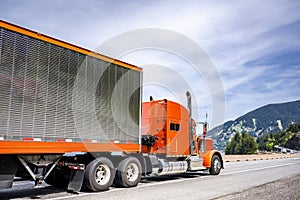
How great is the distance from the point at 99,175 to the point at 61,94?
115 inches

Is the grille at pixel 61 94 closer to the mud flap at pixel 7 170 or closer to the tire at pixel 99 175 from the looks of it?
the mud flap at pixel 7 170

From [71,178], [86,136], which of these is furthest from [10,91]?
[71,178]

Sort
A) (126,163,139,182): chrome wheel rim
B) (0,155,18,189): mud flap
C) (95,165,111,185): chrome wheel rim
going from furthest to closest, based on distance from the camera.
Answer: (126,163,139,182): chrome wheel rim
(95,165,111,185): chrome wheel rim
(0,155,18,189): mud flap

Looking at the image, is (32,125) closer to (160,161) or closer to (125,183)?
(125,183)

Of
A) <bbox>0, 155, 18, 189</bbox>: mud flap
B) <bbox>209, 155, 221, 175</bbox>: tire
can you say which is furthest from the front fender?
<bbox>0, 155, 18, 189</bbox>: mud flap

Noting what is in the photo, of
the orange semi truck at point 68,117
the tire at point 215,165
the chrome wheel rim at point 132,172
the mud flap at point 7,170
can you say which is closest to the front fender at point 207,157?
the tire at point 215,165

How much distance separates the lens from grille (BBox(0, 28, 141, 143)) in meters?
7.22

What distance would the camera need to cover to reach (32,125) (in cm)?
761

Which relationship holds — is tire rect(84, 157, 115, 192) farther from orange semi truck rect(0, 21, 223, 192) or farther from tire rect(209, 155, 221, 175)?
tire rect(209, 155, 221, 175)

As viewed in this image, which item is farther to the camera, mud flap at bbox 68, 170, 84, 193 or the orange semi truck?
mud flap at bbox 68, 170, 84, 193

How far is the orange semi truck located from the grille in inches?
0.9

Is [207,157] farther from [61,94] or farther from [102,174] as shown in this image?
[61,94]

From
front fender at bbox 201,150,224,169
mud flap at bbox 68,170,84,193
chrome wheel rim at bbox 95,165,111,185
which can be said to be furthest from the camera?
front fender at bbox 201,150,224,169

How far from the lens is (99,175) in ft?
30.7
